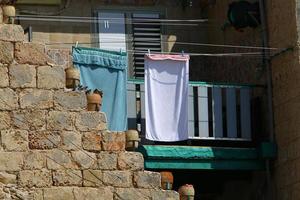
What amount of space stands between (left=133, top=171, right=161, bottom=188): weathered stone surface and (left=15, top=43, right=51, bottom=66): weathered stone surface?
1974 mm

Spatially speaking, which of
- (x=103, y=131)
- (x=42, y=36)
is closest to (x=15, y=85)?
(x=103, y=131)

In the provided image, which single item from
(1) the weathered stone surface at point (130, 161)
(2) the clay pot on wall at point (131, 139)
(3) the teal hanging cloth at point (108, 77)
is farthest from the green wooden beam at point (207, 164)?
(1) the weathered stone surface at point (130, 161)

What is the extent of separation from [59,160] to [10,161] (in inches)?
25.6

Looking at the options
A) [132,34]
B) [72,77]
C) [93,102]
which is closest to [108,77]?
[132,34]

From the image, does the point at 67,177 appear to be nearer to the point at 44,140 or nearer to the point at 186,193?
the point at 44,140

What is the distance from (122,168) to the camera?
1700 cm

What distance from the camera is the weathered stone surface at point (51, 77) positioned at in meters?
16.9

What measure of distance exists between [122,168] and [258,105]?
4.84 metres

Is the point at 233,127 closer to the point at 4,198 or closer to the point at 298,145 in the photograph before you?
the point at 298,145

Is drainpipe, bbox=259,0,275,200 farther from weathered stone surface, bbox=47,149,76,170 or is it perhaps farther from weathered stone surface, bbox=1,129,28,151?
weathered stone surface, bbox=1,129,28,151

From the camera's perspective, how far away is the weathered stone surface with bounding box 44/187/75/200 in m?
16.6

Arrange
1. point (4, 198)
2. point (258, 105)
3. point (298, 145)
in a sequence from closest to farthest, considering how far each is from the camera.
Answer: point (4, 198) < point (298, 145) < point (258, 105)

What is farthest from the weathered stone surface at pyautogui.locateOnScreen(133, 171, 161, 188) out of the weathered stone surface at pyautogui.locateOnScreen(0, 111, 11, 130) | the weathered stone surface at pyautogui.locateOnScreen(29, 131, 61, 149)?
the weathered stone surface at pyautogui.locateOnScreen(0, 111, 11, 130)

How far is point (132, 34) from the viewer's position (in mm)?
22281
